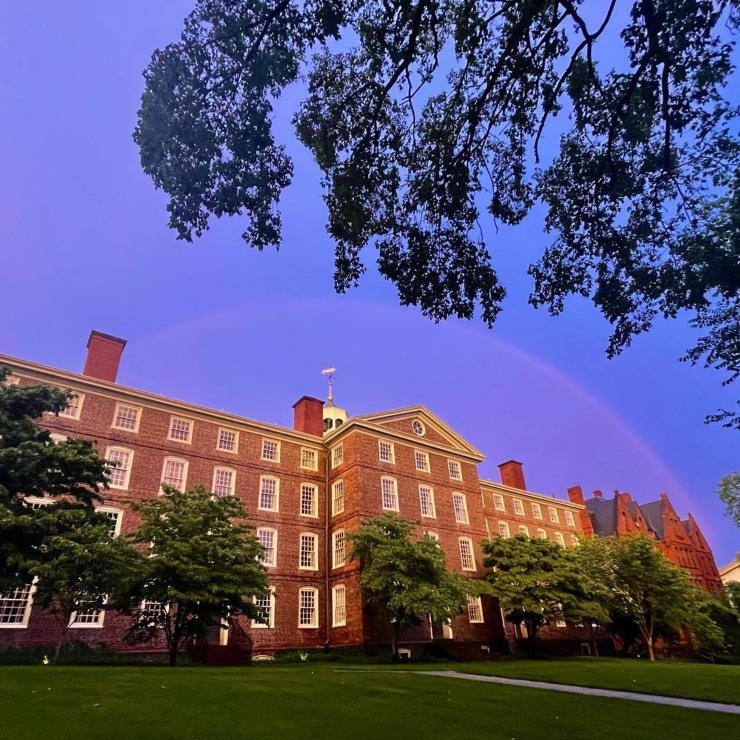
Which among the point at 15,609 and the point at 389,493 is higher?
the point at 389,493

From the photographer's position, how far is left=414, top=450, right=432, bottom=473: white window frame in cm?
3303

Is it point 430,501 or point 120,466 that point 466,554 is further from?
point 120,466

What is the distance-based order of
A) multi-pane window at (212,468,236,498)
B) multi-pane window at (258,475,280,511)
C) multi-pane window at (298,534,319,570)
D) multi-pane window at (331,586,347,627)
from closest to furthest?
multi-pane window at (331,586,347,627) → multi-pane window at (212,468,236,498) → multi-pane window at (298,534,319,570) → multi-pane window at (258,475,280,511)

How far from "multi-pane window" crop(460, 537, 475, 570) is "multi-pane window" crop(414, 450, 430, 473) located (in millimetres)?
5030

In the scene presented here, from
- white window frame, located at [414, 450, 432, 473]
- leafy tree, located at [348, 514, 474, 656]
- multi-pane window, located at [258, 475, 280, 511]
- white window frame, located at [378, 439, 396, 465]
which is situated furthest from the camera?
white window frame, located at [414, 450, 432, 473]

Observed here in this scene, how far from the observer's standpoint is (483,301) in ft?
28.8

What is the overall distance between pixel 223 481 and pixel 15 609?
10.6 metres

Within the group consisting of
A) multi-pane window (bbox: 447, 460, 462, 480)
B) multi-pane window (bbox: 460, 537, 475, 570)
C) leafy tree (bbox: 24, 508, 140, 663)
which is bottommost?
leafy tree (bbox: 24, 508, 140, 663)

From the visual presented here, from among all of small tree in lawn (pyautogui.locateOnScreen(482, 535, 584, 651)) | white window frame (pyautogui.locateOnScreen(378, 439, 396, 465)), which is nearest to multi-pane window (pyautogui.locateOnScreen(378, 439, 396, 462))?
white window frame (pyautogui.locateOnScreen(378, 439, 396, 465))

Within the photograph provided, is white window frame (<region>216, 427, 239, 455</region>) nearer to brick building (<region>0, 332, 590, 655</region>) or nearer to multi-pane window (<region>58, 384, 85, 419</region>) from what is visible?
brick building (<region>0, 332, 590, 655</region>)

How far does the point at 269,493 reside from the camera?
29.2 m

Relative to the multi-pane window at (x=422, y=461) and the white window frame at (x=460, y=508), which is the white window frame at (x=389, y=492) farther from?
the white window frame at (x=460, y=508)

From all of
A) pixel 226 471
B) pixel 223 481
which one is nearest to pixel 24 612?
pixel 223 481

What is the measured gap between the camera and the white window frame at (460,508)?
33.3m
